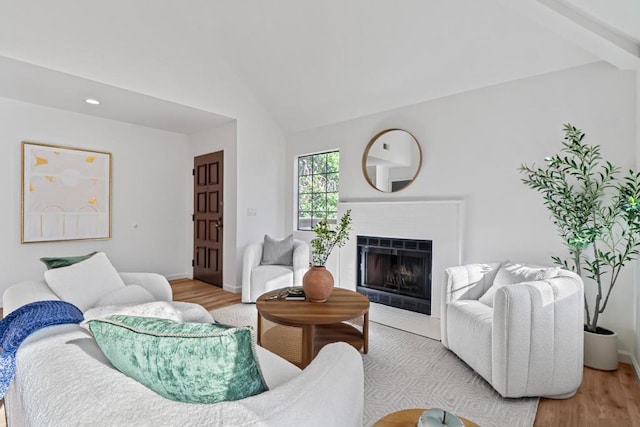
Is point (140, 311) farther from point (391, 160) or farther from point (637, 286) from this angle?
point (637, 286)

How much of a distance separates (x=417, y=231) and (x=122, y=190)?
13.3ft

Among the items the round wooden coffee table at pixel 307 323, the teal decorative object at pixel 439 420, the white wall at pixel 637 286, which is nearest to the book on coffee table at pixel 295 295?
the round wooden coffee table at pixel 307 323

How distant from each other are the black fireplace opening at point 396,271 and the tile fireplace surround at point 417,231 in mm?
76

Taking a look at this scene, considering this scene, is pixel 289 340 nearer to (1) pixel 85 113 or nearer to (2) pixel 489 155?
(2) pixel 489 155

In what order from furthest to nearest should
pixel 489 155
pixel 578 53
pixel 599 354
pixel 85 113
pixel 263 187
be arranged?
pixel 263 187, pixel 85 113, pixel 489 155, pixel 578 53, pixel 599 354

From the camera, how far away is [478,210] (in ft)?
10.5

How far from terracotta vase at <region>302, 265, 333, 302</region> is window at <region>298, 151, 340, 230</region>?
80.5 inches

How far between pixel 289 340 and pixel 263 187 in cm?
284

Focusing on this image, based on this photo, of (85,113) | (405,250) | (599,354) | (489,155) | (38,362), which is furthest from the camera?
(85,113)

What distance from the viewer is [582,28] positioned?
77.9 inches

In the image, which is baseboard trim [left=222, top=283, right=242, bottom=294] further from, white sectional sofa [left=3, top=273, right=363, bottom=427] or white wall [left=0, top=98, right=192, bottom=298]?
white sectional sofa [left=3, top=273, right=363, bottom=427]

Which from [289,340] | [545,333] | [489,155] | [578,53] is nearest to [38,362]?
[289,340]

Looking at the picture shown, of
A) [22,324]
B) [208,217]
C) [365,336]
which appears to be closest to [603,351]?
[365,336]

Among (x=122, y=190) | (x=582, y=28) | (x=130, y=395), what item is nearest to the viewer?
(x=130, y=395)
